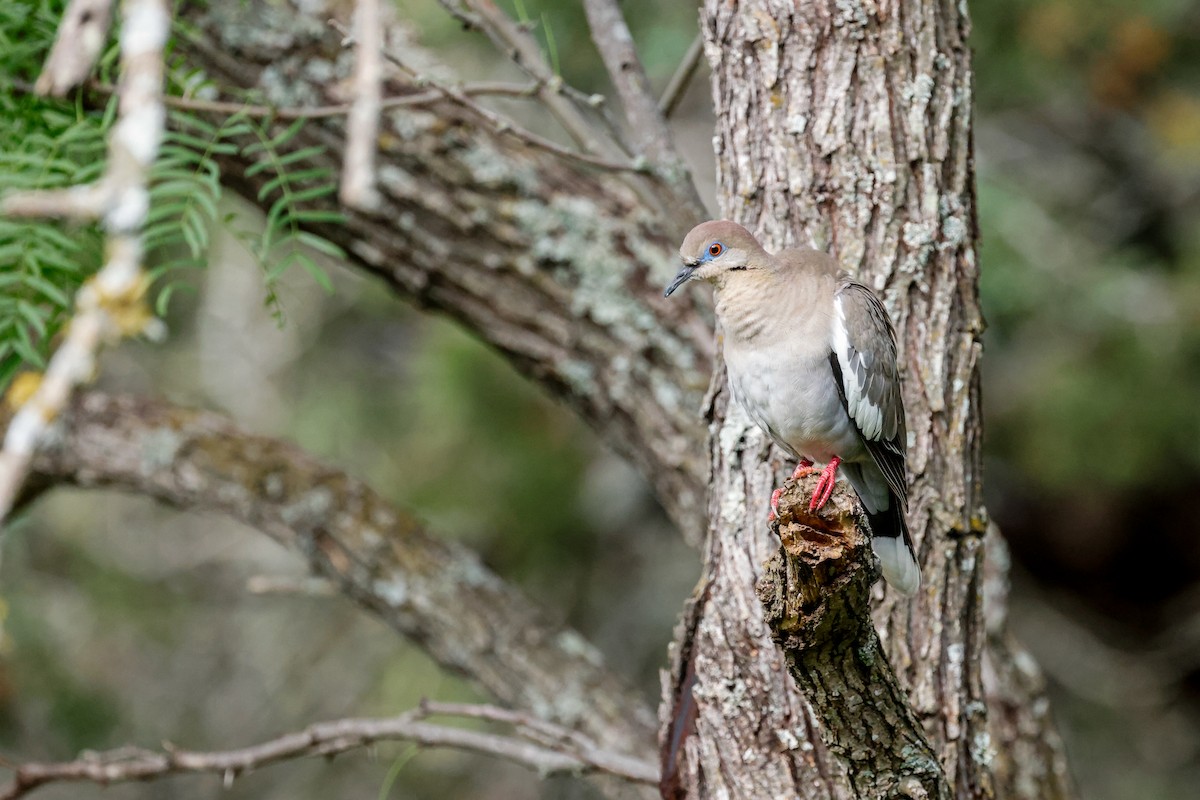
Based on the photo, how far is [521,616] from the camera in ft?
11.1

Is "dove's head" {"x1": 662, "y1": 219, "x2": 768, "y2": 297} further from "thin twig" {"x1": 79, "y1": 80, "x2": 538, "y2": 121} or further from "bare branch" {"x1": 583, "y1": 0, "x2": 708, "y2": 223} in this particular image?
"thin twig" {"x1": 79, "y1": 80, "x2": 538, "y2": 121}

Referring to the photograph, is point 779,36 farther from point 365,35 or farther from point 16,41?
point 16,41

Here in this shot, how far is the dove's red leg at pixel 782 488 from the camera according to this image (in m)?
1.75

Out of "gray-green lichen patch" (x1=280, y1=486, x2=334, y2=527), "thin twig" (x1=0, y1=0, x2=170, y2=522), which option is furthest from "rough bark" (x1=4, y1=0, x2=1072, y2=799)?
"thin twig" (x1=0, y1=0, x2=170, y2=522)

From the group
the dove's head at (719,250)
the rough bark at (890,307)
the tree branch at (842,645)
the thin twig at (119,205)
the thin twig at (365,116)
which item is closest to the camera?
the thin twig at (365,116)

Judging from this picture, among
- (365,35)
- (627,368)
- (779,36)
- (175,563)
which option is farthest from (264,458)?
(175,563)

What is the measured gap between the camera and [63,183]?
2.50 metres

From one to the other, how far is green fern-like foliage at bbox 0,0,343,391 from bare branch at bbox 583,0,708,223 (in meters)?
0.75

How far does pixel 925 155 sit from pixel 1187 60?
3932 mm

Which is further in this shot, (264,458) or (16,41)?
(264,458)

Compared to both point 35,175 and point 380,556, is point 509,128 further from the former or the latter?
point 380,556

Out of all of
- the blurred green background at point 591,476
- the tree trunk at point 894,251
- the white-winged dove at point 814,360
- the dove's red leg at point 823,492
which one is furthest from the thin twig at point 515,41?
the dove's red leg at point 823,492

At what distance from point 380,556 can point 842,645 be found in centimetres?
188

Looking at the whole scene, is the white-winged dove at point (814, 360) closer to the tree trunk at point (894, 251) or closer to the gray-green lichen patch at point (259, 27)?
the tree trunk at point (894, 251)
